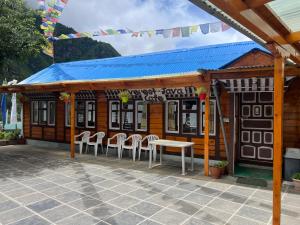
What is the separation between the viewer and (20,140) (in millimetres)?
12703

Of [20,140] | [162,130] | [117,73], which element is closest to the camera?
[162,130]

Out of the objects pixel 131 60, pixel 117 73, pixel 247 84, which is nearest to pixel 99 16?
pixel 131 60

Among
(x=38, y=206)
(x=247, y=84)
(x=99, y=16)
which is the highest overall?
(x=99, y=16)

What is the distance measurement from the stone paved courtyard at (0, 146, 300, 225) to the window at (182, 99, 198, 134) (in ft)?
4.88

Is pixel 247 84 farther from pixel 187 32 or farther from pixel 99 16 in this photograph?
pixel 99 16

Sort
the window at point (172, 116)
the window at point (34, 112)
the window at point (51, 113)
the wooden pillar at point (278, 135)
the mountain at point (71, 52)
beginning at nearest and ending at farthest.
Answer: the wooden pillar at point (278, 135) < the window at point (172, 116) < the window at point (51, 113) < the window at point (34, 112) < the mountain at point (71, 52)

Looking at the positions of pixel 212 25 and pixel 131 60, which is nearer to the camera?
pixel 212 25

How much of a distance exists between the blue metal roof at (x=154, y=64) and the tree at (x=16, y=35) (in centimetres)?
179

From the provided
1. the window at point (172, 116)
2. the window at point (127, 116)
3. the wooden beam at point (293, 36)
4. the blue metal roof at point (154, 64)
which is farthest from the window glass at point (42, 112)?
the wooden beam at point (293, 36)

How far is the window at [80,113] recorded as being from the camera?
36.2ft

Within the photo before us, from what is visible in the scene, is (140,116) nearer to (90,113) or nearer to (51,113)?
(90,113)

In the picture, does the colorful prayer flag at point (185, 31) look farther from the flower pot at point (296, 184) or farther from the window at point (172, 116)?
the flower pot at point (296, 184)

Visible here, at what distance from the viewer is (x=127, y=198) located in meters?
4.97

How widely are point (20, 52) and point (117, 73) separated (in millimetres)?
3227
